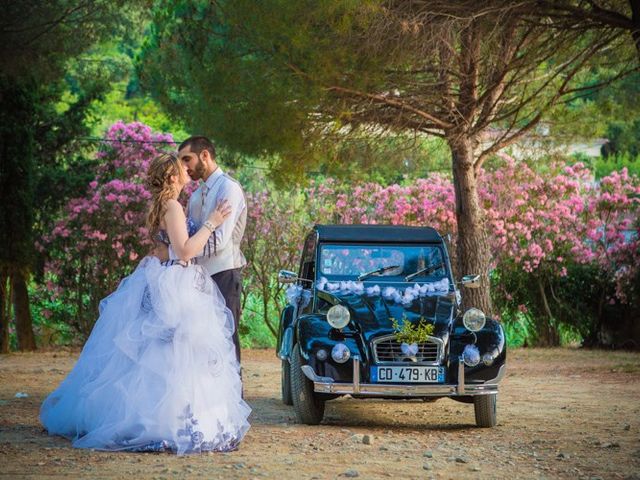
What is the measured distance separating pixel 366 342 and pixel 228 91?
24.1 ft

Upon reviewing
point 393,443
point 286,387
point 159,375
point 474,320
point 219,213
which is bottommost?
point 393,443

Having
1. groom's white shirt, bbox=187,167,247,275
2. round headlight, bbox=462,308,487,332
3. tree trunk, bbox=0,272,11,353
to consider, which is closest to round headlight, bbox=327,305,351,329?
round headlight, bbox=462,308,487,332

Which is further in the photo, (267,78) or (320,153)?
(320,153)

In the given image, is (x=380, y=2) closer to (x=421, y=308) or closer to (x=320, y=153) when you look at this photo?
(x=320, y=153)

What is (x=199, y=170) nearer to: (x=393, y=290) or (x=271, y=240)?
(x=393, y=290)

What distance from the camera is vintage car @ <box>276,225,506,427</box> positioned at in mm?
8805

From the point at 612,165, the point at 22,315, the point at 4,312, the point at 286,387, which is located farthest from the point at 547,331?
the point at 612,165

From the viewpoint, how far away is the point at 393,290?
955 cm

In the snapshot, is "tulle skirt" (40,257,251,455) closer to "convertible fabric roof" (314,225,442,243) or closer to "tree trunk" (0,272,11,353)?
"convertible fabric roof" (314,225,442,243)

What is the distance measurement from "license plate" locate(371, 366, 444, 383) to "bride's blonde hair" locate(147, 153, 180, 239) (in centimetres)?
223

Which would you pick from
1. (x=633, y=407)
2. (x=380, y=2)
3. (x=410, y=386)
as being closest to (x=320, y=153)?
(x=380, y=2)

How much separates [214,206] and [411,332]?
6.53ft

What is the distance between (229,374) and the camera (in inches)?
306

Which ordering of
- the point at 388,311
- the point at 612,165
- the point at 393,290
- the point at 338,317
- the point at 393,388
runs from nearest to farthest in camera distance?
the point at 393,388, the point at 338,317, the point at 388,311, the point at 393,290, the point at 612,165
